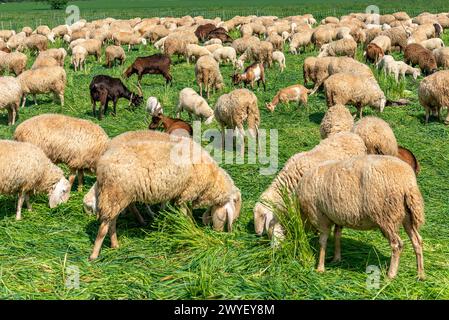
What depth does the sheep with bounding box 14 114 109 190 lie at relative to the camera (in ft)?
26.1

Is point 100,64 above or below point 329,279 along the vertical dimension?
above

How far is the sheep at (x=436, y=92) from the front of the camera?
12180 mm

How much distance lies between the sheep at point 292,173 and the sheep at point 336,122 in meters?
1.46

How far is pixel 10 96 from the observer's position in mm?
12258

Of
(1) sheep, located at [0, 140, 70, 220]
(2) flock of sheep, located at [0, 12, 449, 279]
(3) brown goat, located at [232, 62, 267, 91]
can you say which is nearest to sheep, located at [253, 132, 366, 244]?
(2) flock of sheep, located at [0, 12, 449, 279]

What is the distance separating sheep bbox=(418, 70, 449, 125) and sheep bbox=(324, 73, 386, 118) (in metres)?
1.13

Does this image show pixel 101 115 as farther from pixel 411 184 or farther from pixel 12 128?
pixel 411 184

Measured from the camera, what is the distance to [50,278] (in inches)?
206

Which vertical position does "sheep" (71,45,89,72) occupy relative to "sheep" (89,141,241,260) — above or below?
above

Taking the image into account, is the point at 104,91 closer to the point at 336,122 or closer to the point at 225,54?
the point at 336,122

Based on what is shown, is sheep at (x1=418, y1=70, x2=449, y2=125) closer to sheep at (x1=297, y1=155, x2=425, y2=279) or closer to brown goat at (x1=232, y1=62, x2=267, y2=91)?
brown goat at (x1=232, y1=62, x2=267, y2=91)

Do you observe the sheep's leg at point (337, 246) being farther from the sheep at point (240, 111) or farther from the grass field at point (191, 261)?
the sheep at point (240, 111)

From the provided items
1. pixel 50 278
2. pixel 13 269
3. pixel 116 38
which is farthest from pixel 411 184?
pixel 116 38
